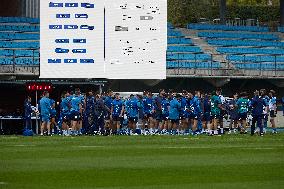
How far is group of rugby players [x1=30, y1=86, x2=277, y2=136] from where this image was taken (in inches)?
1359

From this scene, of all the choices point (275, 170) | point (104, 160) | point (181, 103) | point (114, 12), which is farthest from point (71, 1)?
point (275, 170)

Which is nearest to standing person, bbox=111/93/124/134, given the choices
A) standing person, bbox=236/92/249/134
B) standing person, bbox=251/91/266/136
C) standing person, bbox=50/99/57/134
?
standing person, bbox=50/99/57/134

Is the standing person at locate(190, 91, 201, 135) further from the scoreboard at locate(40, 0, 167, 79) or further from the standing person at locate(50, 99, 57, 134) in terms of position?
the standing person at locate(50, 99, 57, 134)

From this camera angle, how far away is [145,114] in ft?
120

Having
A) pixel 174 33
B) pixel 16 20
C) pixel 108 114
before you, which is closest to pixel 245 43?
pixel 174 33

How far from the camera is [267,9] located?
8244 centimetres

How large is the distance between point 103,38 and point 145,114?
460 cm

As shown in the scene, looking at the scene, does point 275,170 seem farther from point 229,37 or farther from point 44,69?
point 229,37

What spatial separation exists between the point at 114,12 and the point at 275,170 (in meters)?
16.9

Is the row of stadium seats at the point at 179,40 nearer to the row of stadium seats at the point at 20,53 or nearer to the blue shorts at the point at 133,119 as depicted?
the row of stadium seats at the point at 20,53

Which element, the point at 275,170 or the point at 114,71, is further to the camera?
the point at 114,71

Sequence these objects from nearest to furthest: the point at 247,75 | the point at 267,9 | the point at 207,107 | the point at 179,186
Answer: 1. the point at 179,186
2. the point at 207,107
3. the point at 247,75
4. the point at 267,9

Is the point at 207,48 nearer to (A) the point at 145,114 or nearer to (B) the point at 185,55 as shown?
(B) the point at 185,55

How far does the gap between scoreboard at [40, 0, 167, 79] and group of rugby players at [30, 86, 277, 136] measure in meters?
1.51
